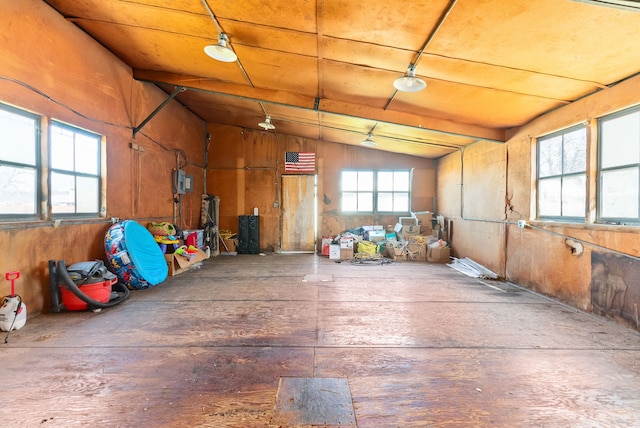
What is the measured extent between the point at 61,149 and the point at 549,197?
6.95 metres

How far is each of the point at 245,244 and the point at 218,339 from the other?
5.57m

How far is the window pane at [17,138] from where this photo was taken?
2967 mm

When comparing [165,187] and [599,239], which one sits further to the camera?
[165,187]

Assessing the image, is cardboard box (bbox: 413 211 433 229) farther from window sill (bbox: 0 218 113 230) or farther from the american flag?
window sill (bbox: 0 218 113 230)

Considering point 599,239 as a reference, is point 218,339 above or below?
below

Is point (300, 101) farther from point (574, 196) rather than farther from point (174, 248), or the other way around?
point (574, 196)

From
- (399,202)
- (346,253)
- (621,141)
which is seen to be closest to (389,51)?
(621,141)

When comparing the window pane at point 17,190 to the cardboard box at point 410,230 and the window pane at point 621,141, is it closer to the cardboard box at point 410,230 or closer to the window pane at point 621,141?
the window pane at point 621,141

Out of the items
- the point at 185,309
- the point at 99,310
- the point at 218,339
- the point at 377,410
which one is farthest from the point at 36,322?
the point at 377,410

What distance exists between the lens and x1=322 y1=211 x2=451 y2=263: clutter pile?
6965 millimetres

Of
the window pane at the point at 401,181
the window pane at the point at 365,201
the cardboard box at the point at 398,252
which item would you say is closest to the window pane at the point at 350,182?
the window pane at the point at 365,201

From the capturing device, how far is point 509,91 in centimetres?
364

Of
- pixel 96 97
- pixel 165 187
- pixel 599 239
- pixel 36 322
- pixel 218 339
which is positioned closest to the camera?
pixel 218 339

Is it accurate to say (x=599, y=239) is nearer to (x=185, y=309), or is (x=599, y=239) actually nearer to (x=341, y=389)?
(x=341, y=389)
